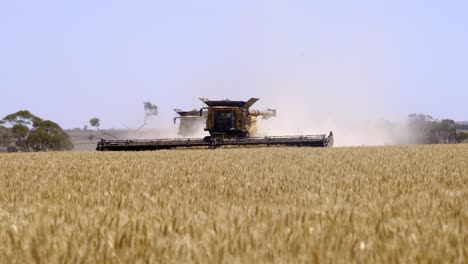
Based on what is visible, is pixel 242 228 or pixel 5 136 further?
pixel 5 136

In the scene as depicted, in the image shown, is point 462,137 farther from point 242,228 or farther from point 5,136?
point 242,228

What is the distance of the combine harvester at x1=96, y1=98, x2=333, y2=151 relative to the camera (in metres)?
24.9

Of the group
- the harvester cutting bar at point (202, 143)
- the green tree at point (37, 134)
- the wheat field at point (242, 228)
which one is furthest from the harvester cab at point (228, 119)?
the green tree at point (37, 134)

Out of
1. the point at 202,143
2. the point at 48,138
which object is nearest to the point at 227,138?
the point at 202,143

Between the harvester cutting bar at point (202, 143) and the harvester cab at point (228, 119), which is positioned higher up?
the harvester cab at point (228, 119)

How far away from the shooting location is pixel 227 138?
28.2 m

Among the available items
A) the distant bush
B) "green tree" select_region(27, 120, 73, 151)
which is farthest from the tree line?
"green tree" select_region(27, 120, 73, 151)

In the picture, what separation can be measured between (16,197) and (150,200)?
173cm

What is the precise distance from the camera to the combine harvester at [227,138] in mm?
24922

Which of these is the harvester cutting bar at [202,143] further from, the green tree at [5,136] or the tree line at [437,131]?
the tree line at [437,131]

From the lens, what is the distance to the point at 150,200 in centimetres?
520

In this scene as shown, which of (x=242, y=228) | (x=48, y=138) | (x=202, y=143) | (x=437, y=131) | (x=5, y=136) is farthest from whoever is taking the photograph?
(x=437, y=131)

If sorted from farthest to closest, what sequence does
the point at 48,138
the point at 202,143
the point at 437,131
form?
the point at 437,131 → the point at 48,138 → the point at 202,143

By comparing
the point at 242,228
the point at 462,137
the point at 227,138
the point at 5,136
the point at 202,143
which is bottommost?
the point at 242,228
